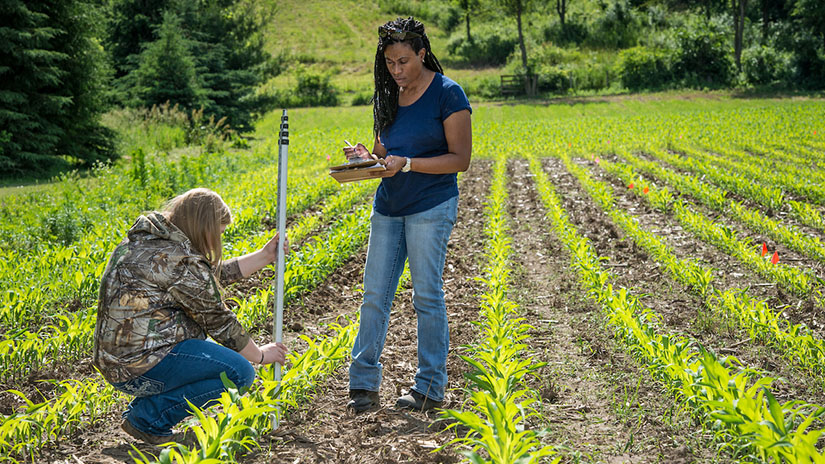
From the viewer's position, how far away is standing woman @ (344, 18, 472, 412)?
3.40 metres

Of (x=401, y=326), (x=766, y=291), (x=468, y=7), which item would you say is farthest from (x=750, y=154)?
(x=468, y=7)

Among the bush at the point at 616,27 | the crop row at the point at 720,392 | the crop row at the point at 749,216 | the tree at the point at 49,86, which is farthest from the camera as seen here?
the bush at the point at 616,27

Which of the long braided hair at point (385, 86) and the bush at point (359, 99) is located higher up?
the bush at point (359, 99)

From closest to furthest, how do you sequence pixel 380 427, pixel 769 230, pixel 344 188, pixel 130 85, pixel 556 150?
pixel 380 427, pixel 769 230, pixel 344 188, pixel 556 150, pixel 130 85

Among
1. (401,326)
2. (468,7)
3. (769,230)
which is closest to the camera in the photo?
(401,326)

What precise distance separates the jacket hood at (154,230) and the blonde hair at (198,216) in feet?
0.16

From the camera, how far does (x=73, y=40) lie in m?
14.0

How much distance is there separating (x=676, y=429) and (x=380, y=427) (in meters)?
1.53

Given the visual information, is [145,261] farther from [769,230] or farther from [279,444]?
[769,230]

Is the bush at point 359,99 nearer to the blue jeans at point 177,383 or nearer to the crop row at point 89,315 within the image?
the crop row at point 89,315

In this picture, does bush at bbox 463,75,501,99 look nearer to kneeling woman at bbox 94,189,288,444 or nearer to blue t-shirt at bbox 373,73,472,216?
blue t-shirt at bbox 373,73,472,216

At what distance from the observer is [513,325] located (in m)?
4.79

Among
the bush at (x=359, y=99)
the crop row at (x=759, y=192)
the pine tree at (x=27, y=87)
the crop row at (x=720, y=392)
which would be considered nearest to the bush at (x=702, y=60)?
the bush at (x=359, y=99)

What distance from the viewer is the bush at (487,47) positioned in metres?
50.0
